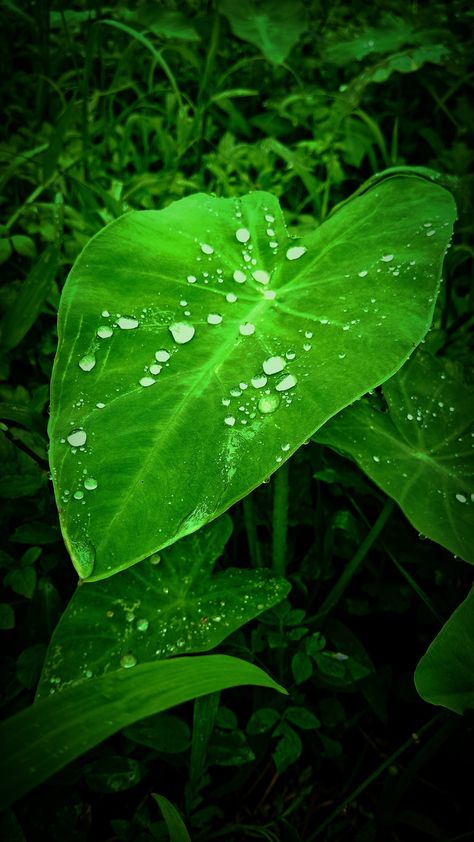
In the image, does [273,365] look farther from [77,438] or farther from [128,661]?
[128,661]

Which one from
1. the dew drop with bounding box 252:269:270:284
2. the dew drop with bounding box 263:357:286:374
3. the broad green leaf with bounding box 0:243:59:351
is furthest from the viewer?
the broad green leaf with bounding box 0:243:59:351

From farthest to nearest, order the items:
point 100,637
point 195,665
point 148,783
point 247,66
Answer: point 247,66, point 148,783, point 100,637, point 195,665

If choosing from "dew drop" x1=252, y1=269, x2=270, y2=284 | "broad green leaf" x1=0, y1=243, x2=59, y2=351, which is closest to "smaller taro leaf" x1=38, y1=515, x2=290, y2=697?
"dew drop" x1=252, y1=269, x2=270, y2=284

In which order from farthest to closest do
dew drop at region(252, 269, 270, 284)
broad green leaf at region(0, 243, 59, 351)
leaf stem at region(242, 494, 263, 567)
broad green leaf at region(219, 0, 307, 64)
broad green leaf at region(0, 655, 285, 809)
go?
broad green leaf at region(219, 0, 307, 64), broad green leaf at region(0, 243, 59, 351), leaf stem at region(242, 494, 263, 567), dew drop at region(252, 269, 270, 284), broad green leaf at region(0, 655, 285, 809)

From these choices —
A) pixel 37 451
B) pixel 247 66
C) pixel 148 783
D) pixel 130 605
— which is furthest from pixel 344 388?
pixel 247 66

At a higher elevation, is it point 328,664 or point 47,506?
point 47,506

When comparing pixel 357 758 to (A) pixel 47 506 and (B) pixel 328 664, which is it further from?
(A) pixel 47 506

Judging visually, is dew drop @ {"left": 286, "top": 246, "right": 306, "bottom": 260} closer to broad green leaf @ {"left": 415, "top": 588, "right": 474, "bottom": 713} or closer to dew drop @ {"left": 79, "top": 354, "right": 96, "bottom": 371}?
dew drop @ {"left": 79, "top": 354, "right": 96, "bottom": 371}
